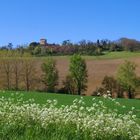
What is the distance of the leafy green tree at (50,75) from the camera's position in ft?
279

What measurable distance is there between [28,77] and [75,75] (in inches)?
367

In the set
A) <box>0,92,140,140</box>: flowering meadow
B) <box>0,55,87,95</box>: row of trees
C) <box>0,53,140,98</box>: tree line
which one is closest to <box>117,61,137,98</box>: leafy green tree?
<box>0,53,140,98</box>: tree line

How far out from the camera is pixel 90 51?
115500 mm

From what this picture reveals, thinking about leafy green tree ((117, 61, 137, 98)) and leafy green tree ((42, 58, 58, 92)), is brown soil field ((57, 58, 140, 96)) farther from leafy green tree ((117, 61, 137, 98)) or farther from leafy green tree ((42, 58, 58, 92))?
leafy green tree ((117, 61, 137, 98))

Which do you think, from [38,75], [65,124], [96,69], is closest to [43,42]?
[96,69]

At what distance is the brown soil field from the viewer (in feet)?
289

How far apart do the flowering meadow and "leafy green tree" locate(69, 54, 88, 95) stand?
73.7 metres

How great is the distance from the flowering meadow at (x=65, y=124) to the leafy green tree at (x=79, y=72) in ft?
242

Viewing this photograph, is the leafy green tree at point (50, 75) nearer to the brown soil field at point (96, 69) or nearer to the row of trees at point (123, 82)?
the brown soil field at point (96, 69)

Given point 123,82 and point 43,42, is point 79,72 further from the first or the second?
point 43,42

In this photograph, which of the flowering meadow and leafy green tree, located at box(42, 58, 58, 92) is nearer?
the flowering meadow

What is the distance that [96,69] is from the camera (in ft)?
318

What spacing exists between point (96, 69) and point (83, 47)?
21.0 meters

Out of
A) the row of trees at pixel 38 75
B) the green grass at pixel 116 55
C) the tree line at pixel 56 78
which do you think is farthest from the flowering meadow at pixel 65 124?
the green grass at pixel 116 55
